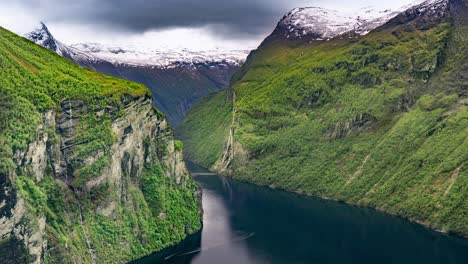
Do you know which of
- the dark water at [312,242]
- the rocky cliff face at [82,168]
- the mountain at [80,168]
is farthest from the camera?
the dark water at [312,242]

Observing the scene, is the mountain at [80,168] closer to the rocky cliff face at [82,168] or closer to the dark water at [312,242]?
the rocky cliff face at [82,168]

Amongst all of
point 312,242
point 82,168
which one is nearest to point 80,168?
point 82,168

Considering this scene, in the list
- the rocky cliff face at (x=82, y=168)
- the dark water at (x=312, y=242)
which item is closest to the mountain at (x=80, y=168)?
the rocky cliff face at (x=82, y=168)

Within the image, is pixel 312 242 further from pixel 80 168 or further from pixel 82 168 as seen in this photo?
pixel 80 168

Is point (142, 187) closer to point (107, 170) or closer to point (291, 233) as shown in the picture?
point (107, 170)

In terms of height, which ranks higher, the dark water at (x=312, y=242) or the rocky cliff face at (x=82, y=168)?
the rocky cliff face at (x=82, y=168)

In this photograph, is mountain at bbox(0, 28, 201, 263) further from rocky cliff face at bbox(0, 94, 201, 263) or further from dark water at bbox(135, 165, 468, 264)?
dark water at bbox(135, 165, 468, 264)

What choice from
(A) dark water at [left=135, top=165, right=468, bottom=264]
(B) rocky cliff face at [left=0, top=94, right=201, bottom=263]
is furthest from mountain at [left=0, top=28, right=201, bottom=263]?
(A) dark water at [left=135, top=165, right=468, bottom=264]
